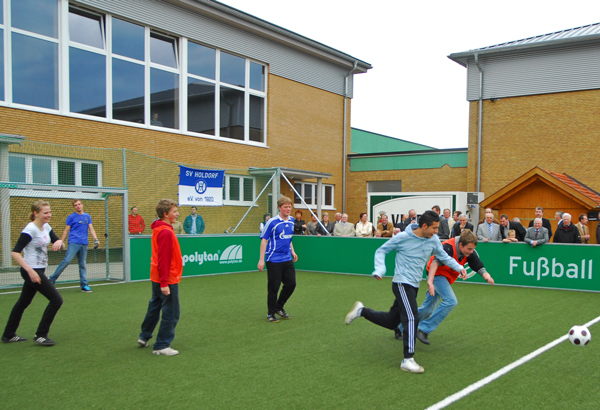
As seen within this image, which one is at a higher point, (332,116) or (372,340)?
(332,116)

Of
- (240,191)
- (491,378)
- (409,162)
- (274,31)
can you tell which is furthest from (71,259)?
(409,162)

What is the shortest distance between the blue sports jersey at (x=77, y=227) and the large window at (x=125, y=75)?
5.81 metres

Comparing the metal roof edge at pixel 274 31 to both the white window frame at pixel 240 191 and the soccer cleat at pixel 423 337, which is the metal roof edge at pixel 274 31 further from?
the soccer cleat at pixel 423 337

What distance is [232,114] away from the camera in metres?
20.7

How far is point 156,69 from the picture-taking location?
1802 centimetres

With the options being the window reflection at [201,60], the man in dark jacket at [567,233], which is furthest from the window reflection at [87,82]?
the man in dark jacket at [567,233]

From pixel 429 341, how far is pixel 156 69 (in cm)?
1479

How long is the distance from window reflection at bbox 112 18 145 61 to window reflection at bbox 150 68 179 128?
2.79ft

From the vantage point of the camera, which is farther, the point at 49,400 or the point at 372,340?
the point at 372,340

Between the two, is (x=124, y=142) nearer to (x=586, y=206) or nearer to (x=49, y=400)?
(x=49, y=400)

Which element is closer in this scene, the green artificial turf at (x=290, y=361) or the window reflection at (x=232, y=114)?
the green artificial turf at (x=290, y=361)

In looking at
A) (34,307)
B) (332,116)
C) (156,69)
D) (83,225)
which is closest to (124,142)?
(156,69)

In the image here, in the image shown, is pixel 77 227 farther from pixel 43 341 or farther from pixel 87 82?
pixel 87 82

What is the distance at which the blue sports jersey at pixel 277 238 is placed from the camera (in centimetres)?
809
